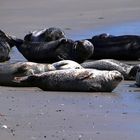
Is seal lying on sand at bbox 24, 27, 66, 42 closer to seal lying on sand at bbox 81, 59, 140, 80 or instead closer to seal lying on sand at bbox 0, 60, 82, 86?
seal lying on sand at bbox 81, 59, 140, 80

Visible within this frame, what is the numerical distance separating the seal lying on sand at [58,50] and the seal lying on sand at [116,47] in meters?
0.73

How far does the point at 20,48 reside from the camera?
10.6m

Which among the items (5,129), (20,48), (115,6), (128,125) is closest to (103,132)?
(128,125)

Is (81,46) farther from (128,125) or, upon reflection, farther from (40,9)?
(40,9)

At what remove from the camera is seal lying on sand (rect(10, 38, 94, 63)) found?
9.88 metres

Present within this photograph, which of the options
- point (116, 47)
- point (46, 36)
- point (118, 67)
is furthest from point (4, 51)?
point (118, 67)

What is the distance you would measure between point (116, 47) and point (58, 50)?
1164 millimetres

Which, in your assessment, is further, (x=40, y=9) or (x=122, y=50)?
(x=40, y=9)

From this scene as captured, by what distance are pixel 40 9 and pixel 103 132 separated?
1266cm

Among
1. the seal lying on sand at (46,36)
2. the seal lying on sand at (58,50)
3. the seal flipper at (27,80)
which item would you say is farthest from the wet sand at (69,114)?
the seal lying on sand at (58,50)

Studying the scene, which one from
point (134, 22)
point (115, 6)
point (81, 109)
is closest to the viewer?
point (81, 109)

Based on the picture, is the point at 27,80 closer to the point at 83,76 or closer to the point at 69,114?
the point at 83,76

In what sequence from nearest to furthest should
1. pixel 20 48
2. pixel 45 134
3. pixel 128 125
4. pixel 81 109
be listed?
pixel 45 134, pixel 128 125, pixel 81 109, pixel 20 48

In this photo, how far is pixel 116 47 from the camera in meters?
10.8
